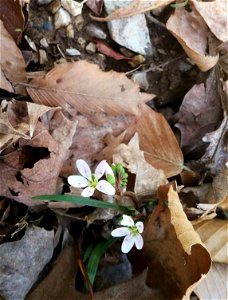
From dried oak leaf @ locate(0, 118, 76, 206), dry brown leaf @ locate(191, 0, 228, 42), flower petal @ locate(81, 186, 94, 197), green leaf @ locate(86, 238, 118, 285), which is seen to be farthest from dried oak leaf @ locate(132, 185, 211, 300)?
dry brown leaf @ locate(191, 0, 228, 42)

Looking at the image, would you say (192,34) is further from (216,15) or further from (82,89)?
(82,89)

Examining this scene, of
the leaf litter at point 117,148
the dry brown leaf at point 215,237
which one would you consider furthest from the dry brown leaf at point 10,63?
the dry brown leaf at point 215,237

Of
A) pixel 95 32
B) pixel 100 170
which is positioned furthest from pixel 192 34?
pixel 100 170

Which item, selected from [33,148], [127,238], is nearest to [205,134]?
[127,238]

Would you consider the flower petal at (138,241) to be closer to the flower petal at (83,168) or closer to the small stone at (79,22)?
the flower petal at (83,168)

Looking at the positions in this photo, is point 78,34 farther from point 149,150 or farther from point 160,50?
point 149,150
